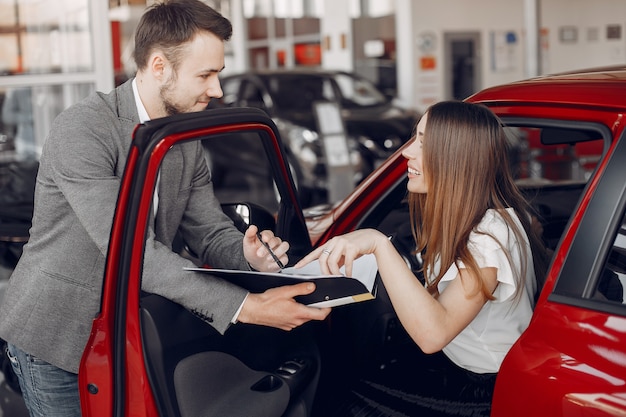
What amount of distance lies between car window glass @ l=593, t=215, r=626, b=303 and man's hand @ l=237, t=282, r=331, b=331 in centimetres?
64

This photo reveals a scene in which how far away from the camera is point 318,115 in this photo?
A: 888 cm

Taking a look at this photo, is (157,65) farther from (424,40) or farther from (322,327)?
(424,40)

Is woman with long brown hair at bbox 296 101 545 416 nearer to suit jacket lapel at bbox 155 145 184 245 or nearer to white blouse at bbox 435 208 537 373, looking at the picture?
white blouse at bbox 435 208 537 373

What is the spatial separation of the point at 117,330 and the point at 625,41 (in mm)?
14120

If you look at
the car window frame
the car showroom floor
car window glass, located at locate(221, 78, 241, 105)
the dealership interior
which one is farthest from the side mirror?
car window glass, located at locate(221, 78, 241, 105)

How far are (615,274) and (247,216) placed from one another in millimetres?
1311

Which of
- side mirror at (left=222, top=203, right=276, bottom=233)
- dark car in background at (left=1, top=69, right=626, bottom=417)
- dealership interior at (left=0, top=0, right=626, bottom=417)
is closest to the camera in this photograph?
dark car in background at (left=1, top=69, right=626, bottom=417)

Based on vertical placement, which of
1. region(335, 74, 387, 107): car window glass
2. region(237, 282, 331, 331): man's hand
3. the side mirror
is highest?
region(335, 74, 387, 107): car window glass

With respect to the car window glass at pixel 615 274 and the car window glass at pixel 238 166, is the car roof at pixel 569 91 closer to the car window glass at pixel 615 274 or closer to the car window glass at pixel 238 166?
the car window glass at pixel 615 274

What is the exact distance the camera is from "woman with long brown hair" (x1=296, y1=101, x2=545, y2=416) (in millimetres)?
2172

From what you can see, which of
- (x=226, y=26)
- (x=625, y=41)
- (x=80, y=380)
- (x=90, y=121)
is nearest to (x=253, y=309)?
(x=80, y=380)

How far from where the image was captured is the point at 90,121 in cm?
223

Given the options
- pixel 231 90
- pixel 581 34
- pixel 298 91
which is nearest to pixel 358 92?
pixel 298 91

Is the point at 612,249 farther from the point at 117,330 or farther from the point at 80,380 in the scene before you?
the point at 80,380
